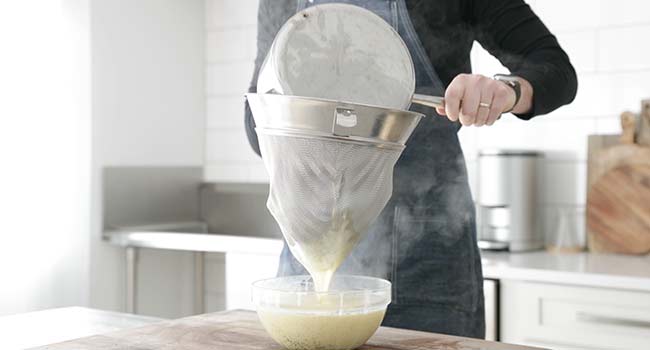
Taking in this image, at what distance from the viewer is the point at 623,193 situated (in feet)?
7.22

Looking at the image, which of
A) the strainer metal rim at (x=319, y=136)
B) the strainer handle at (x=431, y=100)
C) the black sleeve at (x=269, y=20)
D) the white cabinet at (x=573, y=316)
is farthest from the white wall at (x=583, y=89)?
the strainer metal rim at (x=319, y=136)

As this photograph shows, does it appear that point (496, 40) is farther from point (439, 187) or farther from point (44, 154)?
point (44, 154)

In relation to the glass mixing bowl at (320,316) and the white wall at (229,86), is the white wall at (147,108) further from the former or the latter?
the glass mixing bowl at (320,316)

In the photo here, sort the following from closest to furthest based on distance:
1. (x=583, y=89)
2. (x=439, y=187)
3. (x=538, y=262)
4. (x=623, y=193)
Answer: (x=439, y=187) → (x=538, y=262) → (x=623, y=193) → (x=583, y=89)

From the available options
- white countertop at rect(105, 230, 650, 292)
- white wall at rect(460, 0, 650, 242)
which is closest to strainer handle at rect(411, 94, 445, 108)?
white countertop at rect(105, 230, 650, 292)

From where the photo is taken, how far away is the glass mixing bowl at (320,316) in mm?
966

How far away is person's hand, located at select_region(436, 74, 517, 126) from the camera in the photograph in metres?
1.07

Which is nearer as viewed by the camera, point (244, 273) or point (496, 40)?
point (496, 40)

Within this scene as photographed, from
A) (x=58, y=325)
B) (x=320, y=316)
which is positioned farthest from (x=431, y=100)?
(x=58, y=325)

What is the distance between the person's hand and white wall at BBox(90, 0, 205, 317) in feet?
5.84

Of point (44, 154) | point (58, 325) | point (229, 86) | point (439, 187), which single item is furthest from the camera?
point (229, 86)

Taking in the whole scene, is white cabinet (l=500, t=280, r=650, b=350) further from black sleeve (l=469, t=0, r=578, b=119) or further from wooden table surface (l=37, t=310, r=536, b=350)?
wooden table surface (l=37, t=310, r=536, b=350)

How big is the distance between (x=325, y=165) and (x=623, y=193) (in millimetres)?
1429

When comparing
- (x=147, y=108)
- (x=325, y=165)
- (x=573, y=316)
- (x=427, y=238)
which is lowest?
(x=573, y=316)
